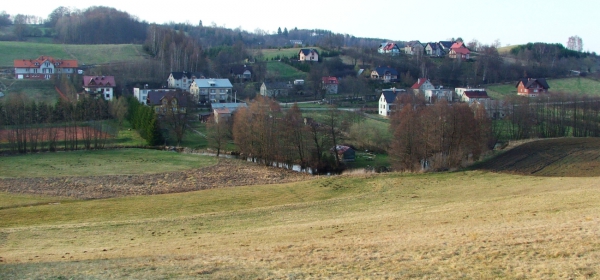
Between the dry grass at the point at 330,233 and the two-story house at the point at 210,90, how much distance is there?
152 feet

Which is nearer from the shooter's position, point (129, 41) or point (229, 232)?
point (229, 232)

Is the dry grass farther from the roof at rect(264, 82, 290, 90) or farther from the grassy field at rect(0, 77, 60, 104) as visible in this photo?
the roof at rect(264, 82, 290, 90)

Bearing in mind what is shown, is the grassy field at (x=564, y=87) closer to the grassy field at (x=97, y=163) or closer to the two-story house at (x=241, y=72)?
the two-story house at (x=241, y=72)

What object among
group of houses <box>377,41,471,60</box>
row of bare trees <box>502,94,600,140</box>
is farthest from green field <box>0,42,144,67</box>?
row of bare trees <box>502,94,600,140</box>

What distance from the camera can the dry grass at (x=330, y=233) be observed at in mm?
12484

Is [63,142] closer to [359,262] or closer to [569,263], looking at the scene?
[359,262]

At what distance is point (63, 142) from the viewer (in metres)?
47.0

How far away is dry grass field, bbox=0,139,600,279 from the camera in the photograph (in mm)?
12469

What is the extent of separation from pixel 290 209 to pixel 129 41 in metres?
110

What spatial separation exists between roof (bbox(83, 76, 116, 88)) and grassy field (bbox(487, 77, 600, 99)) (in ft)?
192

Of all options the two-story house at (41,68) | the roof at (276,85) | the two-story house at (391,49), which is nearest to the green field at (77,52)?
the two-story house at (41,68)

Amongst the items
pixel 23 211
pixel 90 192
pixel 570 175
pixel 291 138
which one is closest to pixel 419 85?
pixel 291 138

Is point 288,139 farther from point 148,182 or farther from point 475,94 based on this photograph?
point 475,94

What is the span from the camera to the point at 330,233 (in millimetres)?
17594
